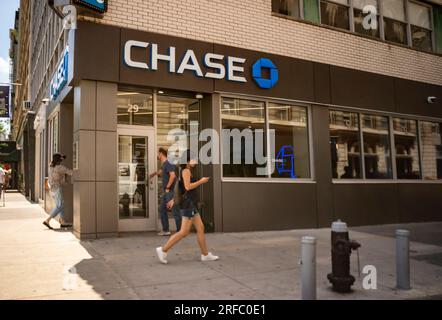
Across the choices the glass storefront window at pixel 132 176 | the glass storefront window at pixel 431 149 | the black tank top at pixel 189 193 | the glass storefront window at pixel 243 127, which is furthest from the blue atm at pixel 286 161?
the glass storefront window at pixel 431 149

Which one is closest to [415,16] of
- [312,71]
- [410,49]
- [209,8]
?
[410,49]

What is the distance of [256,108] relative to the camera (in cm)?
1066

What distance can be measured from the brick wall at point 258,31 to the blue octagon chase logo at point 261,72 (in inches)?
16.8

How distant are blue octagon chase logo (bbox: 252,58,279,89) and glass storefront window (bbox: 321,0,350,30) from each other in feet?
9.71

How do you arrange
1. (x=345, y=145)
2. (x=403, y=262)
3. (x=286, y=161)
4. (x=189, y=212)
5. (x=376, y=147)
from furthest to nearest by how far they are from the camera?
1. (x=376, y=147)
2. (x=345, y=145)
3. (x=286, y=161)
4. (x=189, y=212)
5. (x=403, y=262)

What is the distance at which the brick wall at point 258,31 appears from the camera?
9180 millimetres

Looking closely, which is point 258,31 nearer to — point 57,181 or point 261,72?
point 261,72

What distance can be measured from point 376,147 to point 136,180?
7.96 meters

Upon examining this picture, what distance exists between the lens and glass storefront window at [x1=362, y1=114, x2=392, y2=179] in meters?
12.5

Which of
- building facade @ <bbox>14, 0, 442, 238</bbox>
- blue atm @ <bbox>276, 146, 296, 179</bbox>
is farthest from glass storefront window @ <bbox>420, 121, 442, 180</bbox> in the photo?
blue atm @ <bbox>276, 146, 296, 179</bbox>

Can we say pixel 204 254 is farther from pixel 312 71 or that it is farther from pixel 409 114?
pixel 409 114

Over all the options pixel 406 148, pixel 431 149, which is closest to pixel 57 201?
pixel 406 148

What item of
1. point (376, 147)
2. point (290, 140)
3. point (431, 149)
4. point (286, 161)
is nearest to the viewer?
point (286, 161)

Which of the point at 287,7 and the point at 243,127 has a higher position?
the point at 287,7
